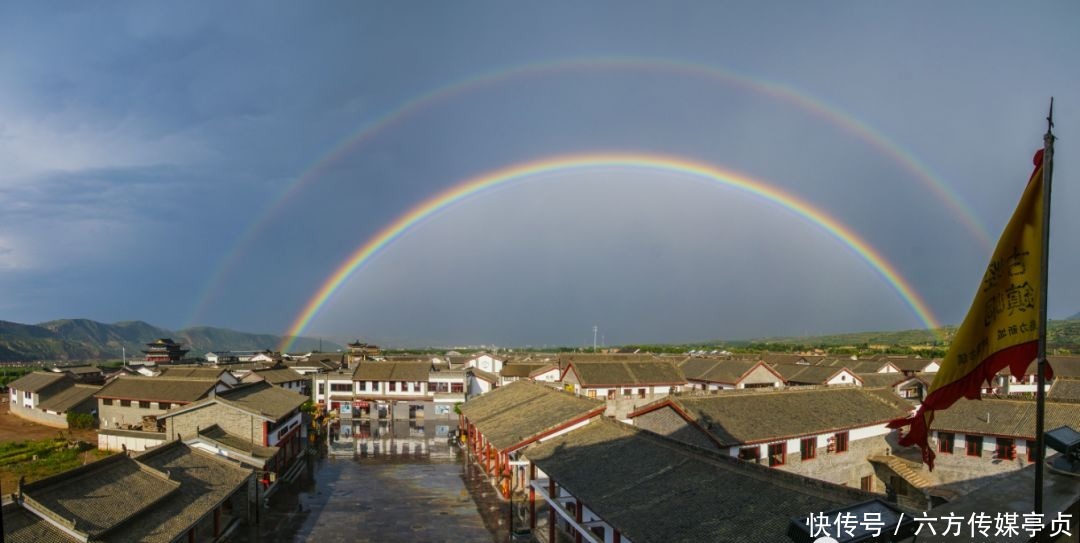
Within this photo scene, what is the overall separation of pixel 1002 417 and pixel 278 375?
6643cm

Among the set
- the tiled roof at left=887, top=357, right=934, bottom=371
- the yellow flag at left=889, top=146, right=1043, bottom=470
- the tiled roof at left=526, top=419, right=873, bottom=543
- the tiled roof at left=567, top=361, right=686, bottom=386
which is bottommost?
the tiled roof at left=887, top=357, right=934, bottom=371

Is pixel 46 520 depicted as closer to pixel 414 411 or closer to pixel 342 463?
pixel 342 463

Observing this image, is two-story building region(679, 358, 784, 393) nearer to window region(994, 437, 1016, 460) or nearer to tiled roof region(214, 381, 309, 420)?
window region(994, 437, 1016, 460)

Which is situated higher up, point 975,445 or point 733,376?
point 975,445

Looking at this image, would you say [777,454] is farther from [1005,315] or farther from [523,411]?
[1005,315]

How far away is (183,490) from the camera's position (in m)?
24.5

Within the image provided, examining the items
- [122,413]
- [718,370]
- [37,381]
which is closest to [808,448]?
[718,370]

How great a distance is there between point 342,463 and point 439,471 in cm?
802

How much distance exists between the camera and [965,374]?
7152mm

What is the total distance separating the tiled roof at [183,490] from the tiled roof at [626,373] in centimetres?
3909

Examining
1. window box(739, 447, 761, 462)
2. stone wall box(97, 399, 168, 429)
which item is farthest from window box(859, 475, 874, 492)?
stone wall box(97, 399, 168, 429)

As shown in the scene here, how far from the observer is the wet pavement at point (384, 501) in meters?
28.3

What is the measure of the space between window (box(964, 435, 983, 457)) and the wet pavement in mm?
27306

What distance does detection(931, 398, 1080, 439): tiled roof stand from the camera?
32.4m
